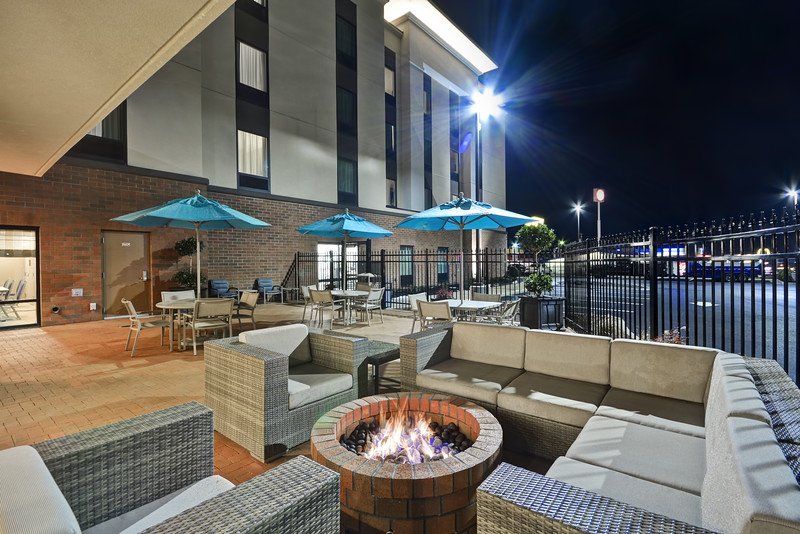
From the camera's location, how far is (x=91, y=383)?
4.38 m

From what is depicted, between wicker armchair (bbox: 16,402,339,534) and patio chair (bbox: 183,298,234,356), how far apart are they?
4.38m

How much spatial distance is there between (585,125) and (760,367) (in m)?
35.8

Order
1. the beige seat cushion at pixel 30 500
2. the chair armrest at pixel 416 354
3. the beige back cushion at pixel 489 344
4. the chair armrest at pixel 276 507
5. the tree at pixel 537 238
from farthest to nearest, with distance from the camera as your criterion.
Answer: the tree at pixel 537 238 < the beige back cushion at pixel 489 344 < the chair armrest at pixel 416 354 < the chair armrest at pixel 276 507 < the beige seat cushion at pixel 30 500

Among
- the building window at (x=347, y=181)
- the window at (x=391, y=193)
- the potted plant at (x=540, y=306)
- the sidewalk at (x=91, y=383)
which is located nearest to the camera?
the sidewalk at (x=91, y=383)

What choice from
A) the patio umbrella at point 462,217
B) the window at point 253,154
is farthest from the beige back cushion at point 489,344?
the window at point 253,154

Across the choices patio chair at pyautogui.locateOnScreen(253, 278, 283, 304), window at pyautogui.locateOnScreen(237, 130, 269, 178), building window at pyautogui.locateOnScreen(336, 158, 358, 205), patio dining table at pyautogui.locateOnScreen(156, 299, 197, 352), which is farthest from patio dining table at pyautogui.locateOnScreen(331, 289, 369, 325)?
building window at pyautogui.locateOnScreen(336, 158, 358, 205)

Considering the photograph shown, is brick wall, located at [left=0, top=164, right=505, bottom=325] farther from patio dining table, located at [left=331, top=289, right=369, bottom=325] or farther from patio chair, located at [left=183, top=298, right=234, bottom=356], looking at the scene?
patio dining table, located at [left=331, top=289, right=369, bottom=325]

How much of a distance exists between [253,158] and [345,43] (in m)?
7.39

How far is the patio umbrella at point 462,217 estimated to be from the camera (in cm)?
614

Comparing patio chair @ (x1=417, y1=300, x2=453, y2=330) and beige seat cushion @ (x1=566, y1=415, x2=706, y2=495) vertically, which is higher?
patio chair @ (x1=417, y1=300, x2=453, y2=330)

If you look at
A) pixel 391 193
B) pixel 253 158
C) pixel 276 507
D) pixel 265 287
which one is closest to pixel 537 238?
pixel 391 193

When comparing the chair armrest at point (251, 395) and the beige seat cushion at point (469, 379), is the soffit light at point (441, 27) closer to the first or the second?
the beige seat cushion at point (469, 379)

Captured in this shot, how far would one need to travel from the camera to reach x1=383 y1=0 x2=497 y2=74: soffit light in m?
17.8

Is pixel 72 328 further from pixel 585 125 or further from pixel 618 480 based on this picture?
pixel 585 125
